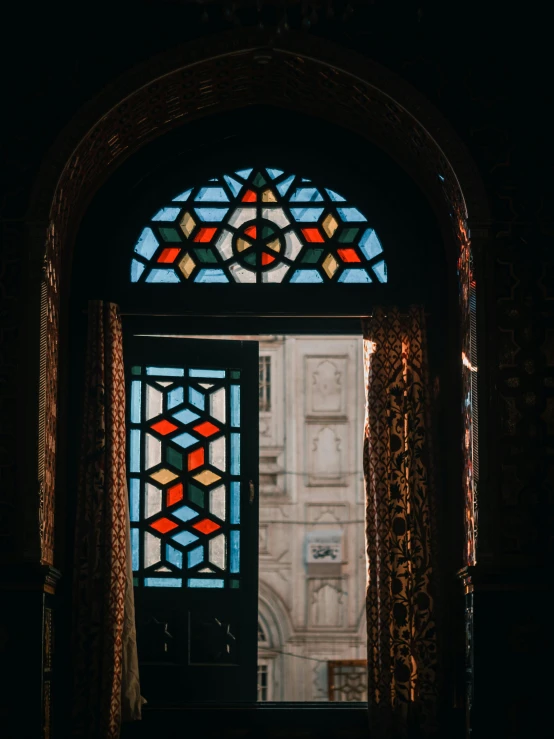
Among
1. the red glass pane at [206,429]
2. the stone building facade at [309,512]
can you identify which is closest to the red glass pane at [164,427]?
the red glass pane at [206,429]

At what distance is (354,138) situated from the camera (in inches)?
275

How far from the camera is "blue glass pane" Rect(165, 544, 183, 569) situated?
22.1 ft

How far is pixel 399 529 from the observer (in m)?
6.45

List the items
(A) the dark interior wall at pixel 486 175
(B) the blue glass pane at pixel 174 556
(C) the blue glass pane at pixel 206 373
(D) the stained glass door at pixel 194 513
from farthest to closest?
(C) the blue glass pane at pixel 206 373 → (B) the blue glass pane at pixel 174 556 → (D) the stained glass door at pixel 194 513 → (A) the dark interior wall at pixel 486 175

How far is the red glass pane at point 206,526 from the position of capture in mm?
6766

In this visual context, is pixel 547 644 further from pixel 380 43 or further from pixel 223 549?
pixel 380 43

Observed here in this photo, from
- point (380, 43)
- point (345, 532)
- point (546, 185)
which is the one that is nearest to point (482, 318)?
point (546, 185)

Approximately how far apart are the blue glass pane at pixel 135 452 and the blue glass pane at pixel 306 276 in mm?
1157

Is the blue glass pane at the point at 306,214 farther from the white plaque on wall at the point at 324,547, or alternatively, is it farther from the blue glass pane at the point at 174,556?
the white plaque on wall at the point at 324,547

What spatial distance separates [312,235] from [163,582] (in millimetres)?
1979

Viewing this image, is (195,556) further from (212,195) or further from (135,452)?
(212,195)

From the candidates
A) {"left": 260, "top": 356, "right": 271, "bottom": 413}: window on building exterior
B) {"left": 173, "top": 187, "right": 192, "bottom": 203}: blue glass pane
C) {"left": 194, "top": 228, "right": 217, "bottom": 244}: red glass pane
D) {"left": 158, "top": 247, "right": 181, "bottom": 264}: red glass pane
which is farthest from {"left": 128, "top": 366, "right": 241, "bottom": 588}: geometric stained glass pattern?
{"left": 260, "top": 356, "right": 271, "bottom": 413}: window on building exterior

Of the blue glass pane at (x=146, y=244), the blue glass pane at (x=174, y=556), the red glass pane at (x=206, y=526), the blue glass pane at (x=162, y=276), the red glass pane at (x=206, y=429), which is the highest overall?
the blue glass pane at (x=146, y=244)

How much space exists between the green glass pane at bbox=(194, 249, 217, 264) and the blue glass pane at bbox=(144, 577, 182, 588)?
1.67 meters
